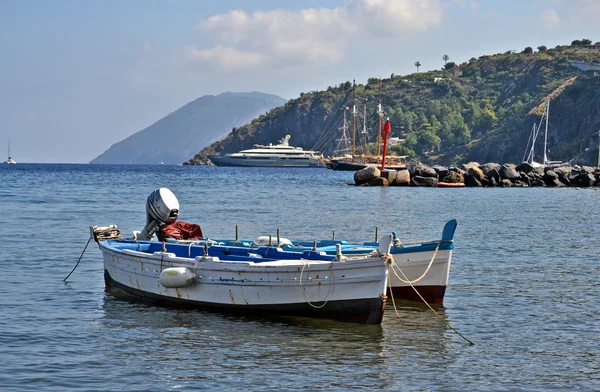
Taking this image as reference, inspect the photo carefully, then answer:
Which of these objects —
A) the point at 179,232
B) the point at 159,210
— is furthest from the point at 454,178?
the point at 159,210

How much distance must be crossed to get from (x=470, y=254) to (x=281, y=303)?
12.0 m

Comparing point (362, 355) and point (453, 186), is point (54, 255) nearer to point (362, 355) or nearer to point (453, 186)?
point (362, 355)

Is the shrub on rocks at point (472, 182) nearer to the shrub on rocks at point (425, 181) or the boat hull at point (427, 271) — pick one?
the shrub on rocks at point (425, 181)

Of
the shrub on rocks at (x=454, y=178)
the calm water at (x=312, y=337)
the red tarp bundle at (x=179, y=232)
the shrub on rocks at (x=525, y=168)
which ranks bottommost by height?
the calm water at (x=312, y=337)

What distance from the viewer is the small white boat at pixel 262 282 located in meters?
14.2

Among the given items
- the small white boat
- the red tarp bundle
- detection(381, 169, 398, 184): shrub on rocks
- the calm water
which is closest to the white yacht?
detection(381, 169, 398, 184): shrub on rocks

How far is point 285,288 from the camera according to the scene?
14820 millimetres

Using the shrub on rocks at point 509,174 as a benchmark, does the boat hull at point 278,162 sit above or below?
above

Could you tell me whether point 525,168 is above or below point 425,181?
above

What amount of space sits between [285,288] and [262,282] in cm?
46

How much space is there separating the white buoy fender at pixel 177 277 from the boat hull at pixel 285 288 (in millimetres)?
122

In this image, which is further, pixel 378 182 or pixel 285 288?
pixel 378 182

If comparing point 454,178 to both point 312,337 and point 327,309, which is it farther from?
point 312,337

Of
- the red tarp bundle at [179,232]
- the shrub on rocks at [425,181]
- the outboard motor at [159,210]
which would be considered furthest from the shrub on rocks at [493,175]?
the outboard motor at [159,210]
